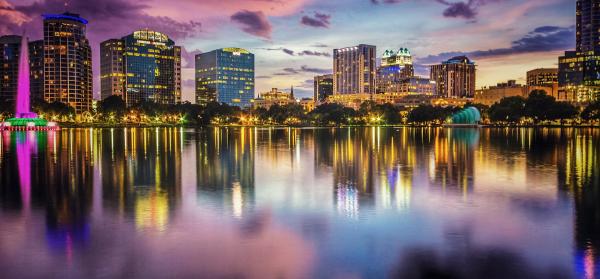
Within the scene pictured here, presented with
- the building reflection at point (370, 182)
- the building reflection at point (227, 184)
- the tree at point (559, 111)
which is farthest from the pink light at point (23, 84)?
the tree at point (559, 111)

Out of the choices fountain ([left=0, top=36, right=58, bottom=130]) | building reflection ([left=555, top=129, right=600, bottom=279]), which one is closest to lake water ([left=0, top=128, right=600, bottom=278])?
building reflection ([left=555, top=129, right=600, bottom=279])

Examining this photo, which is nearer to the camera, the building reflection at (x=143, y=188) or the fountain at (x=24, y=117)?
the building reflection at (x=143, y=188)

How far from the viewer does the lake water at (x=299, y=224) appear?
1085cm

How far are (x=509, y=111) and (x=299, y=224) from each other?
174 meters

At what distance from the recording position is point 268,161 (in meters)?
34.5

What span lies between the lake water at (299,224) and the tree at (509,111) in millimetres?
155745

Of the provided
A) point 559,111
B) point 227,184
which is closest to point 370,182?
point 227,184

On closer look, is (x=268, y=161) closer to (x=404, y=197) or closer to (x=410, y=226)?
(x=404, y=197)

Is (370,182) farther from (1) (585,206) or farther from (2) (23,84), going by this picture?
(2) (23,84)

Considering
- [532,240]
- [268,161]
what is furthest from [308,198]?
[268,161]

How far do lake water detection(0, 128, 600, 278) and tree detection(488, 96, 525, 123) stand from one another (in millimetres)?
155745

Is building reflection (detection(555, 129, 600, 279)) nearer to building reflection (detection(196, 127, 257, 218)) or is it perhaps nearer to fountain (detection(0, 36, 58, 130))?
building reflection (detection(196, 127, 257, 218))

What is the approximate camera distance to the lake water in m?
10.9

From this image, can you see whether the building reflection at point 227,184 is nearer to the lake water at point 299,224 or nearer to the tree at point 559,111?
the lake water at point 299,224
